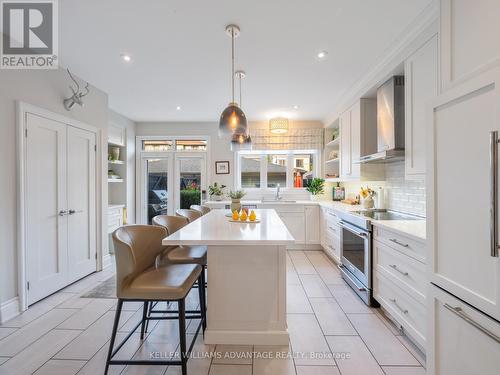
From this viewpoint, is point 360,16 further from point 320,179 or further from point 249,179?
point 249,179

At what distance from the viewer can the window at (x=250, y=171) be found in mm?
5348

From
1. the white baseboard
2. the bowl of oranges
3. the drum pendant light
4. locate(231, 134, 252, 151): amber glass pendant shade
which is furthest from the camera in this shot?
locate(231, 134, 252, 151): amber glass pendant shade

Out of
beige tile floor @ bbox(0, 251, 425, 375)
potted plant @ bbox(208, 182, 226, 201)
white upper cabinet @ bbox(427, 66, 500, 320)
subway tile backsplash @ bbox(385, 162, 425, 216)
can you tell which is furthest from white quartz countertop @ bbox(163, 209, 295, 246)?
potted plant @ bbox(208, 182, 226, 201)

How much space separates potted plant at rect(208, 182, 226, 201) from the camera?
5.07 metres

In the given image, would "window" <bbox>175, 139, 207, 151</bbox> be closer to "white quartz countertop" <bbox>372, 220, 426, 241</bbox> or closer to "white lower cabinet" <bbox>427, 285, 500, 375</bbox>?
"white quartz countertop" <bbox>372, 220, 426, 241</bbox>

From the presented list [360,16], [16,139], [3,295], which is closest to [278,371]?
[3,295]

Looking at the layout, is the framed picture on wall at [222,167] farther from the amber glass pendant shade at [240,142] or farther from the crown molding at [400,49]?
the crown molding at [400,49]

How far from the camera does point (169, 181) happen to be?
17.4ft

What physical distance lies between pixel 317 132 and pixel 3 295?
5.12 meters

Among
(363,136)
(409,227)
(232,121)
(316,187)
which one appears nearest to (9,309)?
(232,121)

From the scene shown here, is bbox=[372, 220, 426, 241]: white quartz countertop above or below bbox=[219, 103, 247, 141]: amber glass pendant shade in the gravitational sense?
below

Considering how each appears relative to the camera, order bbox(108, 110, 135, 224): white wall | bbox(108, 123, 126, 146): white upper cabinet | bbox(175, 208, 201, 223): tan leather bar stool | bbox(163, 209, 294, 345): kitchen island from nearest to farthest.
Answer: bbox(163, 209, 294, 345): kitchen island
bbox(175, 208, 201, 223): tan leather bar stool
bbox(108, 123, 126, 146): white upper cabinet
bbox(108, 110, 135, 224): white wall

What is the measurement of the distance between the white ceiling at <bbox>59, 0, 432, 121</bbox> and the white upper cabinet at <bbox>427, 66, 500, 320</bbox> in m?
1.31

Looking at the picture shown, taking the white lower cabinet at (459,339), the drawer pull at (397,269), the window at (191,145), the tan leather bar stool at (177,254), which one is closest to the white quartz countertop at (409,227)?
the drawer pull at (397,269)
